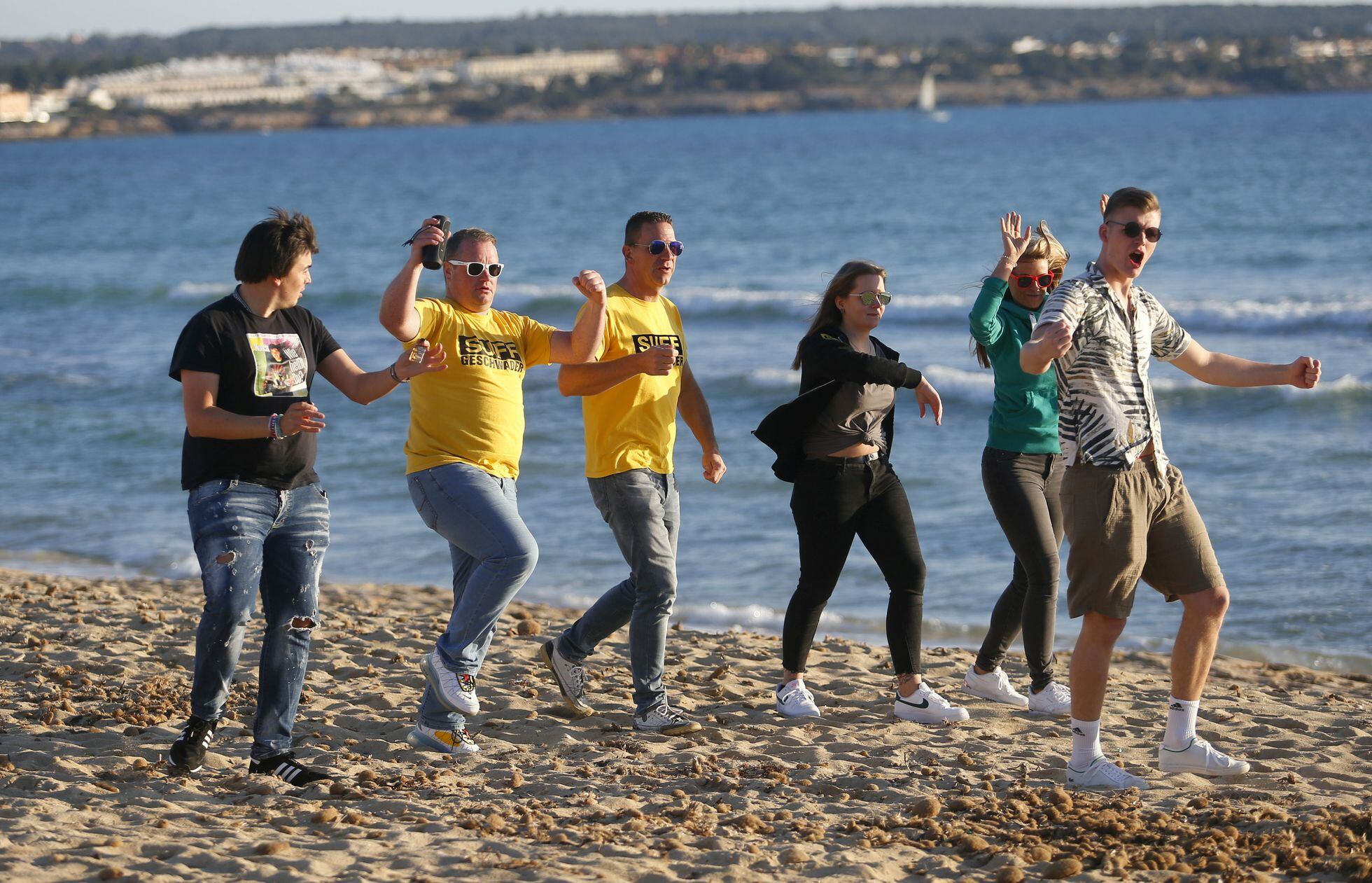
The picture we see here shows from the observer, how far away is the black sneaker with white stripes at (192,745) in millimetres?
5016

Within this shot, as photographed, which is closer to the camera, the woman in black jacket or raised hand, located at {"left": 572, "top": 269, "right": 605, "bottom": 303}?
raised hand, located at {"left": 572, "top": 269, "right": 605, "bottom": 303}

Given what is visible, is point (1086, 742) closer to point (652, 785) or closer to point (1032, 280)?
point (652, 785)

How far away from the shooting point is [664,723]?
5.66 meters

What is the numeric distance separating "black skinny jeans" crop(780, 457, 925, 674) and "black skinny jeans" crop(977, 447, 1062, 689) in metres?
0.38

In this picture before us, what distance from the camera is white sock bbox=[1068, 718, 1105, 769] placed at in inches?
193

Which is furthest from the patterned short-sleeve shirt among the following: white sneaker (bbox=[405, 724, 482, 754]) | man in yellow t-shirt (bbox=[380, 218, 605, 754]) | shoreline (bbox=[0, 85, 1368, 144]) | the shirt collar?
shoreline (bbox=[0, 85, 1368, 144])

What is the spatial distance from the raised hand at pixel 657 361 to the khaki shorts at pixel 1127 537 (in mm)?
1448

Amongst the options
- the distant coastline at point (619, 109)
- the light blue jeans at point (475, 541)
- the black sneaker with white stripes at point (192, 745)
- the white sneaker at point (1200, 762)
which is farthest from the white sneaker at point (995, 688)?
the distant coastline at point (619, 109)

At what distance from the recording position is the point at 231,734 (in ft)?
18.1

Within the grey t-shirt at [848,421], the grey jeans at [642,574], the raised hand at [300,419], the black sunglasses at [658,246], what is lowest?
the grey jeans at [642,574]

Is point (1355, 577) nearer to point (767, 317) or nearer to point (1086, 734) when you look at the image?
point (1086, 734)

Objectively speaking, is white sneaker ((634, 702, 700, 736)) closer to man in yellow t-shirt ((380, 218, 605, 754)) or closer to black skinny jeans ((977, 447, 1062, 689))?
man in yellow t-shirt ((380, 218, 605, 754))

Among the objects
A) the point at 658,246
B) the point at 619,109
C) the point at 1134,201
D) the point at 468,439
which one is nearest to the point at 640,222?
the point at 658,246

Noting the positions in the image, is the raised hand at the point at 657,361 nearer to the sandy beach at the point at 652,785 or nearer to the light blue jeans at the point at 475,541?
the light blue jeans at the point at 475,541
